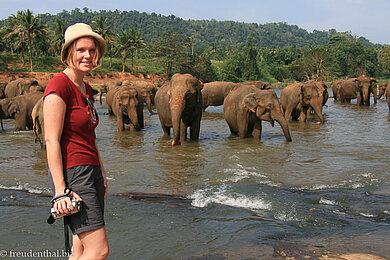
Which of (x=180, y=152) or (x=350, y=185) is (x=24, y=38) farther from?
(x=350, y=185)

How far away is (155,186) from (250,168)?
95.5 inches

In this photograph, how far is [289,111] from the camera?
1786cm

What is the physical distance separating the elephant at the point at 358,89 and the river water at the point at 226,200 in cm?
1782

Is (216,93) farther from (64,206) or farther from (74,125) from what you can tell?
(64,206)

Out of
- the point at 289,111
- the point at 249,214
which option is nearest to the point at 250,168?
the point at 249,214

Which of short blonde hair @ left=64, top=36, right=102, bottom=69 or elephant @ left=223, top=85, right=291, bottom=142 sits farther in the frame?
elephant @ left=223, top=85, right=291, bottom=142

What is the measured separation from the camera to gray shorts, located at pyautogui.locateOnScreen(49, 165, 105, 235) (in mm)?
2773

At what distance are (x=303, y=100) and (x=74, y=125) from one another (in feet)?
51.5

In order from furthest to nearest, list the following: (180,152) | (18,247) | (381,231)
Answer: (180,152) → (381,231) → (18,247)

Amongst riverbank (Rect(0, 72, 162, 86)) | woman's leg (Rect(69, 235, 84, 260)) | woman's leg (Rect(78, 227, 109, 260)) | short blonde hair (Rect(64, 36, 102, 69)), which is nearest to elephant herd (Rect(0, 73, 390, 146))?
short blonde hair (Rect(64, 36, 102, 69))

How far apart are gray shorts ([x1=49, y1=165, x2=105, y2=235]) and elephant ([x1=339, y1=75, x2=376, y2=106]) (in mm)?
28829

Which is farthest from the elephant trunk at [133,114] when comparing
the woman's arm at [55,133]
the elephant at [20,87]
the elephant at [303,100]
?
the woman's arm at [55,133]

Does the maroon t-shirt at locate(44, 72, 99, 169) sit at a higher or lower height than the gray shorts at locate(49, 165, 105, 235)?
higher

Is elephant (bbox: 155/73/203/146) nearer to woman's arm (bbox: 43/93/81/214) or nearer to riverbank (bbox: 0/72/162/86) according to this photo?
woman's arm (bbox: 43/93/81/214)
